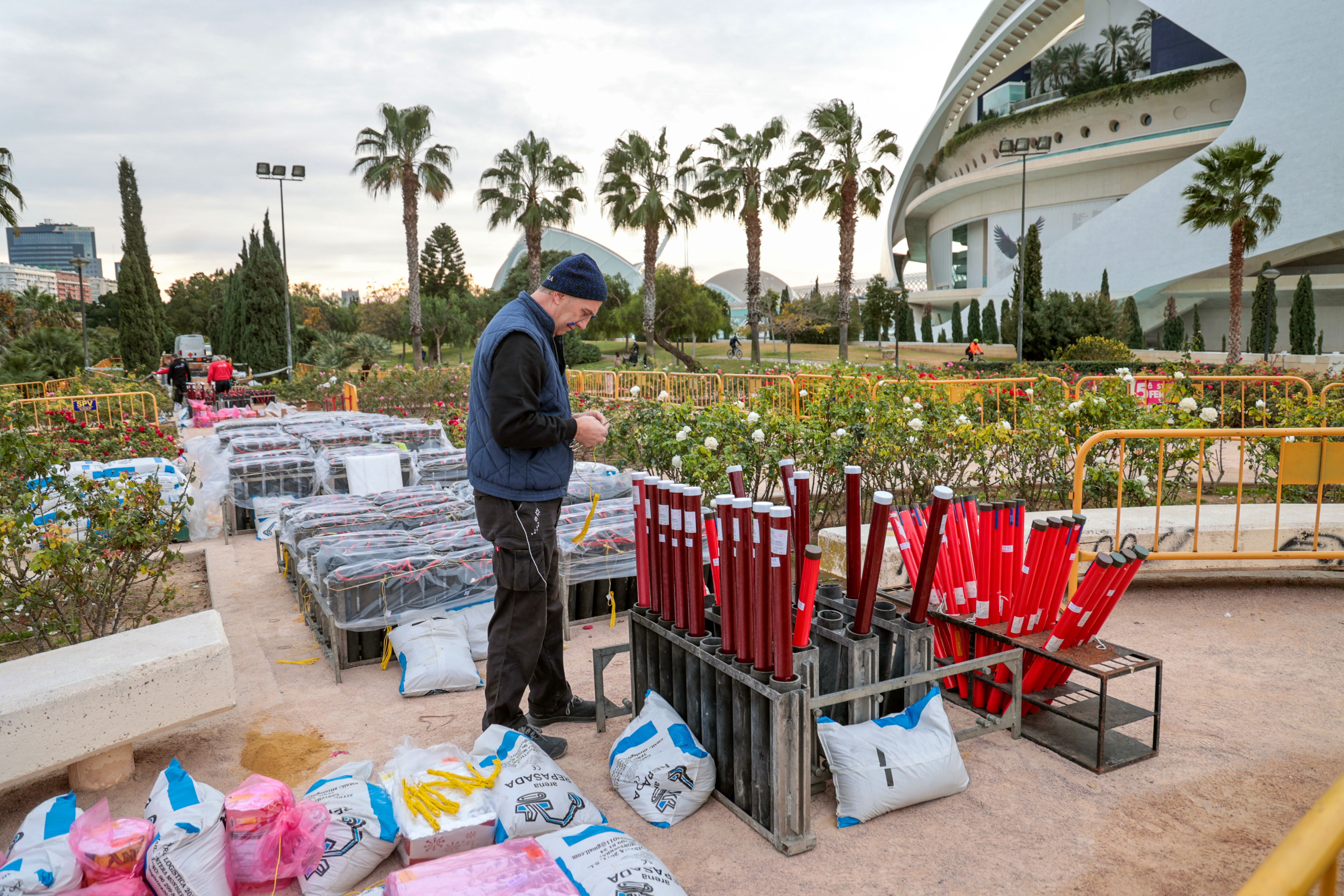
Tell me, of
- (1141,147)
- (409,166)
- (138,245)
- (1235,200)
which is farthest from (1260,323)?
(138,245)

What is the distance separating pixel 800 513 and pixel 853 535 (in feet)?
0.75

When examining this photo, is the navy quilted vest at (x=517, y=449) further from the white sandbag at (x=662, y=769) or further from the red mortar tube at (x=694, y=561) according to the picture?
the white sandbag at (x=662, y=769)

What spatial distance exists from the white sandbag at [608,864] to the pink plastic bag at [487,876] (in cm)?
4

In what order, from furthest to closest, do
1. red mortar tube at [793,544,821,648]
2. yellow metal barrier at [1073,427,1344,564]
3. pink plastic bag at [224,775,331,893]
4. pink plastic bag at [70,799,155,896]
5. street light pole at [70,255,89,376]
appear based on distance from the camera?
1. street light pole at [70,255,89,376]
2. yellow metal barrier at [1073,427,1344,564]
3. red mortar tube at [793,544,821,648]
4. pink plastic bag at [224,775,331,893]
5. pink plastic bag at [70,799,155,896]

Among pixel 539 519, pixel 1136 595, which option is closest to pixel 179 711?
pixel 539 519

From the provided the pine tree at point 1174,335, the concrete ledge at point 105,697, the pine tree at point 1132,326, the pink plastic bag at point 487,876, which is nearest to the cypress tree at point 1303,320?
the pine tree at point 1174,335

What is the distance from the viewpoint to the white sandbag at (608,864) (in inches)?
90.5

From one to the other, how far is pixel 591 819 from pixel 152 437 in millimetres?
9299

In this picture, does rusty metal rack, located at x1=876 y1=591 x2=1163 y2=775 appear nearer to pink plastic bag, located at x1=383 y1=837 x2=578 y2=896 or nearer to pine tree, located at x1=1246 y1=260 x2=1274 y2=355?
pink plastic bag, located at x1=383 y1=837 x2=578 y2=896

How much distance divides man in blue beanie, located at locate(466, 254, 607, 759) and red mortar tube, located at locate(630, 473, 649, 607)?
27 cm

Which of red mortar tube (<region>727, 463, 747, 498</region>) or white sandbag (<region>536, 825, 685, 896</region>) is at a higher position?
red mortar tube (<region>727, 463, 747, 498</region>)

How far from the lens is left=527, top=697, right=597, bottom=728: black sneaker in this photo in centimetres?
363

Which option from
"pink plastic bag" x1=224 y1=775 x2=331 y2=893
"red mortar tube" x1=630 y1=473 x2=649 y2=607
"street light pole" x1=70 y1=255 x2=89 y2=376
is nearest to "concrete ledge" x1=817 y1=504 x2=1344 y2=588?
"red mortar tube" x1=630 y1=473 x2=649 y2=607

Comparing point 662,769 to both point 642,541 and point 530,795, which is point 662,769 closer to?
point 530,795
